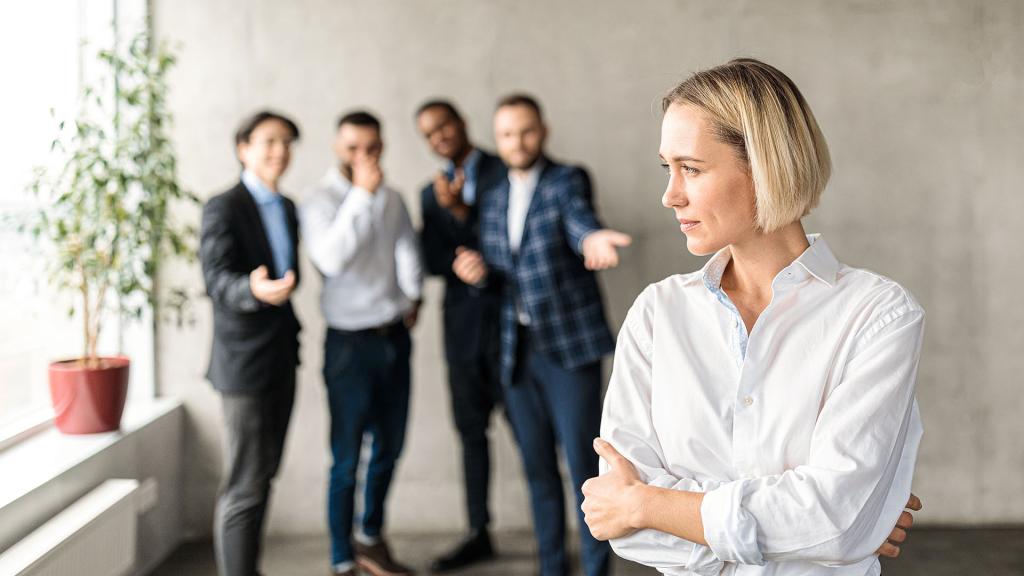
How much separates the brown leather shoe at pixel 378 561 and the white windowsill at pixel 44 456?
1030 millimetres

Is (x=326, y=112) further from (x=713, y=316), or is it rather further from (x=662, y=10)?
(x=713, y=316)

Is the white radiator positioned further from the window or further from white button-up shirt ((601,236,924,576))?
white button-up shirt ((601,236,924,576))

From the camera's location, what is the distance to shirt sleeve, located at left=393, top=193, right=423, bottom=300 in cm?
327

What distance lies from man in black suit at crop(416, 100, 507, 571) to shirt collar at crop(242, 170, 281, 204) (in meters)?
0.71

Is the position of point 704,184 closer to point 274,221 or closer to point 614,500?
point 614,500

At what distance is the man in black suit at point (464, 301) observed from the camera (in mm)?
3301

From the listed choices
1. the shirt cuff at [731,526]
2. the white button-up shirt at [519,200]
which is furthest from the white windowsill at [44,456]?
the shirt cuff at [731,526]

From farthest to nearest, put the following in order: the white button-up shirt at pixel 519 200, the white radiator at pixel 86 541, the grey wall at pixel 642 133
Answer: the grey wall at pixel 642 133
the white button-up shirt at pixel 519 200
the white radiator at pixel 86 541

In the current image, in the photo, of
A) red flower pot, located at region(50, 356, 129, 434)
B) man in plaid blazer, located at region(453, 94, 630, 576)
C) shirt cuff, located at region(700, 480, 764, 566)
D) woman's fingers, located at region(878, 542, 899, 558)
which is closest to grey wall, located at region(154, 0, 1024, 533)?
red flower pot, located at region(50, 356, 129, 434)

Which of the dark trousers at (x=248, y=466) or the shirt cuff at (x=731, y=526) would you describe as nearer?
the shirt cuff at (x=731, y=526)

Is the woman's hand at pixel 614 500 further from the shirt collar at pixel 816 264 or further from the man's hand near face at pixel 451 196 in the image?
the man's hand near face at pixel 451 196

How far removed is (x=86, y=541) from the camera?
2600mm

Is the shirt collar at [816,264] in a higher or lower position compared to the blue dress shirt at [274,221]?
lower

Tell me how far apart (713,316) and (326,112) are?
112 inches
